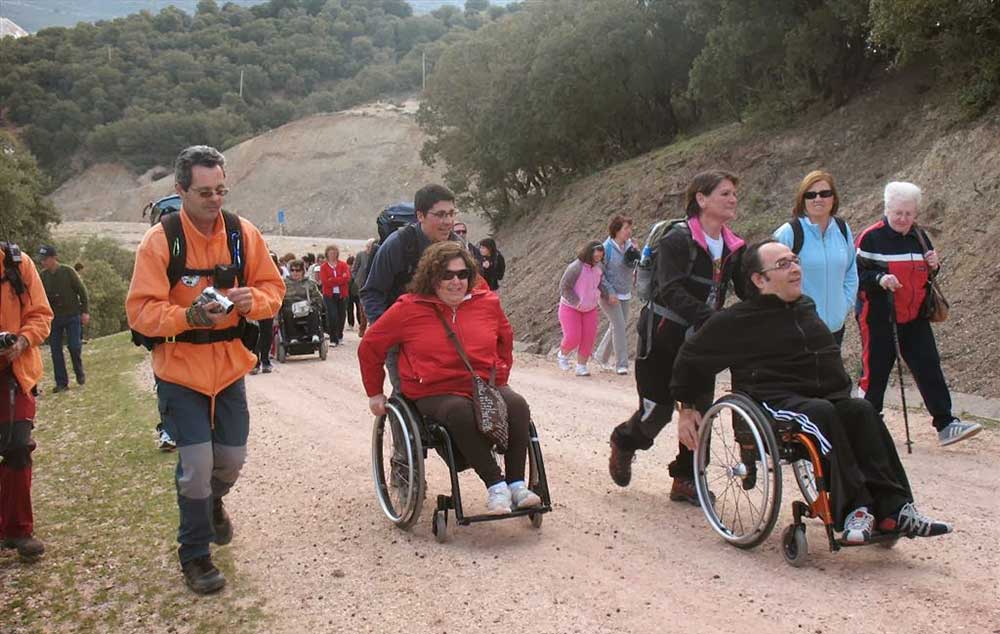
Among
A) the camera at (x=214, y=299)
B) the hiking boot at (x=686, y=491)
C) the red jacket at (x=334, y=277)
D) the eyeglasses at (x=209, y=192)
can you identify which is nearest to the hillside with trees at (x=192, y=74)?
the red jacket at (x=334, y=277)

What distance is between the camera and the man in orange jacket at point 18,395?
18.4 feet

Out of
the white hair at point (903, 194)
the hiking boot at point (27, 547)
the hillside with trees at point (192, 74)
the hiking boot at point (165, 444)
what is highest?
the hillside with trees at point (192, 74)

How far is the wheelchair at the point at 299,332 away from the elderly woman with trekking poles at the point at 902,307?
10.3 metres

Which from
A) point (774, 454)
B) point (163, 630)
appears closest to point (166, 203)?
point (163, 630)

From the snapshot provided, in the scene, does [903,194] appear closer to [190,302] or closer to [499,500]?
[499,500]

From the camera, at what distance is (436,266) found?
5566 mm

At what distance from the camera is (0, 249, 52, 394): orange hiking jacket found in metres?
5.66

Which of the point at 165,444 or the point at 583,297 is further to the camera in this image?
the point at 583,297

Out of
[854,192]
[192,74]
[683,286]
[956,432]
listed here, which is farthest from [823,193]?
[192,74]

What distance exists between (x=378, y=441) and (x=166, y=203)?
2.50 m

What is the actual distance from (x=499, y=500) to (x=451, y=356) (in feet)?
2.87

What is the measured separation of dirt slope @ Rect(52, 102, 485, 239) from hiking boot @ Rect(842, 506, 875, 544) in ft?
223

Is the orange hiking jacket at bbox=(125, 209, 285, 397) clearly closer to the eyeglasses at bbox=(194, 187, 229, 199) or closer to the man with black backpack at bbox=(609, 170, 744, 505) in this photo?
the eyeglasses at bbox=(194, 187, 229, 199)

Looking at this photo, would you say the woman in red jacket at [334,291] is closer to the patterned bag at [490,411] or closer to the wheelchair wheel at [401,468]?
the wheelchair wheel at [401,468]
